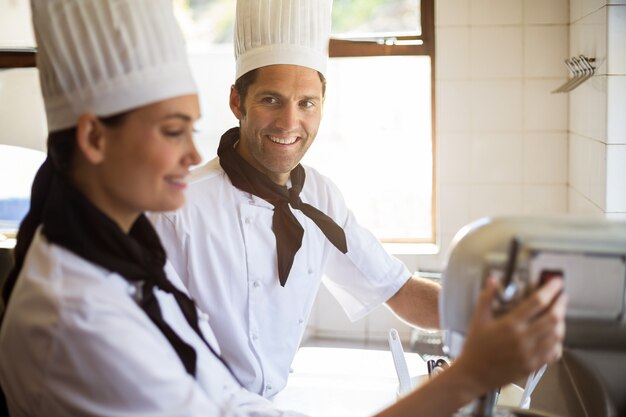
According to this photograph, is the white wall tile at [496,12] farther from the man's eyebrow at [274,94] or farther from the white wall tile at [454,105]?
the man's eyebrow at [274,94]

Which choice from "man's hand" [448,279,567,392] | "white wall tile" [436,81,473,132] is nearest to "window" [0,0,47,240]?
"white wall tile" [436,81,473,132]

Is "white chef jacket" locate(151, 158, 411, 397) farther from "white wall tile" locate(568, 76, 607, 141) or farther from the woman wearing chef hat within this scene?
"white wall tile" locate(568, 76, 607, 141)

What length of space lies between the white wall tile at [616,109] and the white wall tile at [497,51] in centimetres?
81

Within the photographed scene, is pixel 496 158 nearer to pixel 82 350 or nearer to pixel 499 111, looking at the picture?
pixel 499 111

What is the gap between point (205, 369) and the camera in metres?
1.37

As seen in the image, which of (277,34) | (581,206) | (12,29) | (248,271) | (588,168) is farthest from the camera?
(12,29)

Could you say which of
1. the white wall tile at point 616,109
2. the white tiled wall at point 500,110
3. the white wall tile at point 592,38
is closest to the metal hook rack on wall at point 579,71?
the white wall tile at point 592,38

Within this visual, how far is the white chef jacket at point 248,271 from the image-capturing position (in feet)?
6.22

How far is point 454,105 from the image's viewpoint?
139 inches

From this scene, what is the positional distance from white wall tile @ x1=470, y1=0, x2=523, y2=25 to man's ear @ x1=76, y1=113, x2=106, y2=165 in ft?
8.50

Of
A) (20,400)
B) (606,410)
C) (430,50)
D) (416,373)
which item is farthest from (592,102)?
(20,400)

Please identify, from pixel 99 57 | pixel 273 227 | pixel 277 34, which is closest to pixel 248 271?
→ pixel 273 227

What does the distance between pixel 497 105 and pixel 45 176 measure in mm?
2596

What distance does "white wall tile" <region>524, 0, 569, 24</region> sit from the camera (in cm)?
340
